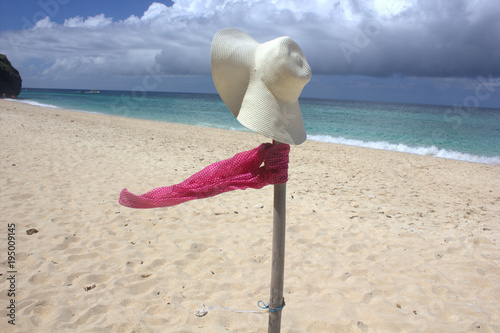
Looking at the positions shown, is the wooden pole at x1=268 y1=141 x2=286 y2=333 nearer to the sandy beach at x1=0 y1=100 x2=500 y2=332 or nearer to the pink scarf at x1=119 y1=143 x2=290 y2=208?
the pink scarf at x1=119 y1=143 x2=290 y2=208

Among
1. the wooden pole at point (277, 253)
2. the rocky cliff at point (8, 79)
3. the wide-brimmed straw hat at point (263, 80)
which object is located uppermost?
the rocky cliff at point (8, 79)

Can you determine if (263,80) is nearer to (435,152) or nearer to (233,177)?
(233,177)

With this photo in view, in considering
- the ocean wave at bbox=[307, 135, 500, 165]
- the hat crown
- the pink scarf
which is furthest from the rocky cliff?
the hat crown

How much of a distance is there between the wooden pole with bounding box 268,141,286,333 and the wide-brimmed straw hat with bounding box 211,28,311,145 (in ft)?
0.66

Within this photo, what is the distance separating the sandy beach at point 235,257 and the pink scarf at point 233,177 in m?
1.11

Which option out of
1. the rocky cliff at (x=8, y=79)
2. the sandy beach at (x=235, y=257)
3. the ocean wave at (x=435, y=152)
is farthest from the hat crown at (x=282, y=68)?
the rocky cliff at (x=8, y=79)

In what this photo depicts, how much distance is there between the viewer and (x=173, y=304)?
8.74 ft

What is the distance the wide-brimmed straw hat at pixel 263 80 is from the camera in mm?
1583

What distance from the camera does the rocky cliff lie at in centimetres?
3794

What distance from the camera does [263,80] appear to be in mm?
1639

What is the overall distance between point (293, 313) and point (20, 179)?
5.01m

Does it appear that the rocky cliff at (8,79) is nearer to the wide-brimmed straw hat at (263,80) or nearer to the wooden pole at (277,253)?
the wide-brimmed straw hat at (263,80)

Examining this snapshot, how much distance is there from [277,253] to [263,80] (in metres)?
0.96

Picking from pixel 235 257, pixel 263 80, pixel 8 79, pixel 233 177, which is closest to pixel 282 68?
pixel 263 80
